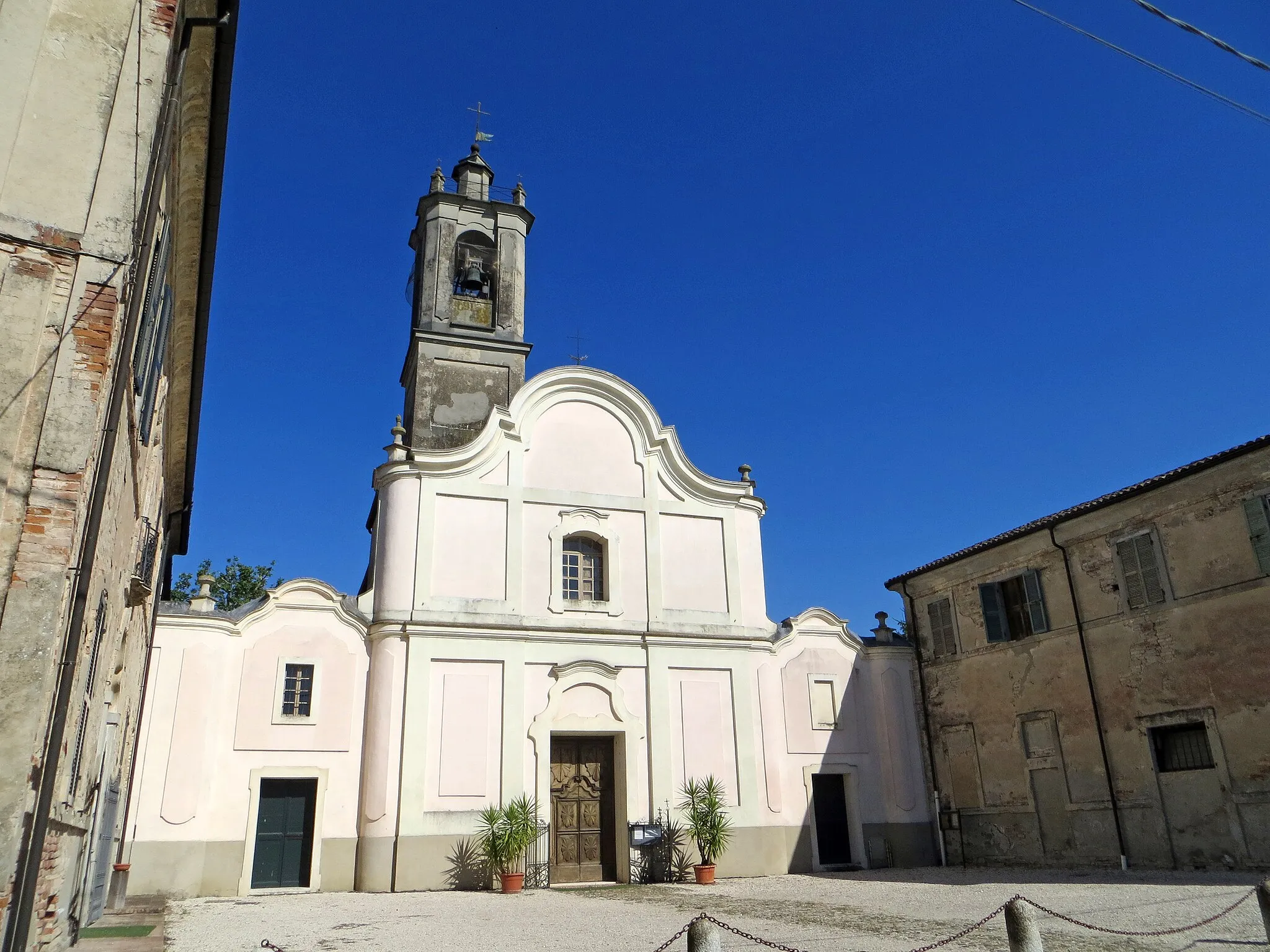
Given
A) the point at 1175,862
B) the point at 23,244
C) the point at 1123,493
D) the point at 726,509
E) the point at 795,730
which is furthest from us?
the point at 726,509

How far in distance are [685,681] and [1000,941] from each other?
10.6 metres

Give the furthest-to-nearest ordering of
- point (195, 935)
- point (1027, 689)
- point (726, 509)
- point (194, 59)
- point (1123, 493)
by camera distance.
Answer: point (726, 509), point (1027, 689), point (1123, 493), point (195, 935), point (194, 59)

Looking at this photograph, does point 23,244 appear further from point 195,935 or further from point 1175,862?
point 1175,862

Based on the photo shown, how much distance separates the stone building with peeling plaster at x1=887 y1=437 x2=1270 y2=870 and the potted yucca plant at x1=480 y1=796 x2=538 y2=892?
9006 millimetres

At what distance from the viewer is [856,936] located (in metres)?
9.52

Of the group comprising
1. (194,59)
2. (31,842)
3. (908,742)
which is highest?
(194,59)

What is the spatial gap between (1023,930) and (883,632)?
14.8m

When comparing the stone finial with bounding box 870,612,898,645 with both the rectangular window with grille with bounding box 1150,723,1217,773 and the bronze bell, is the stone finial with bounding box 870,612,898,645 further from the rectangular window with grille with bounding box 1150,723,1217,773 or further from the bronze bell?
the bronze bell

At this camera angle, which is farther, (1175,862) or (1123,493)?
(1123,493)

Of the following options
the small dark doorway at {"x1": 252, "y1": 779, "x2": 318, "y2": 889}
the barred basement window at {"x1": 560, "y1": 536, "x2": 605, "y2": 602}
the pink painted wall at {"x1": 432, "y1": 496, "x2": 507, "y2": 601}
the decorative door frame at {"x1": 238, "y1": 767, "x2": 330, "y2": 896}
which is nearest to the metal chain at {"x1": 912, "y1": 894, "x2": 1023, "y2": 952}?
the barred basement window at {"x1": 560, "y1": 536, "x2": 605, "y2": 602}

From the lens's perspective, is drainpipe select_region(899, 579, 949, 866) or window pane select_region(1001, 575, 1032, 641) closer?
window pane select_region(1001, 575, 1032, 641)

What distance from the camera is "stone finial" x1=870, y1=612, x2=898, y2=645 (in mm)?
21391

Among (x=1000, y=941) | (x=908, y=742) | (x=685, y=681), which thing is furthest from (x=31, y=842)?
(x=908, y=742)

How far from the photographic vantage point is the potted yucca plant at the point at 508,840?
1606cm
